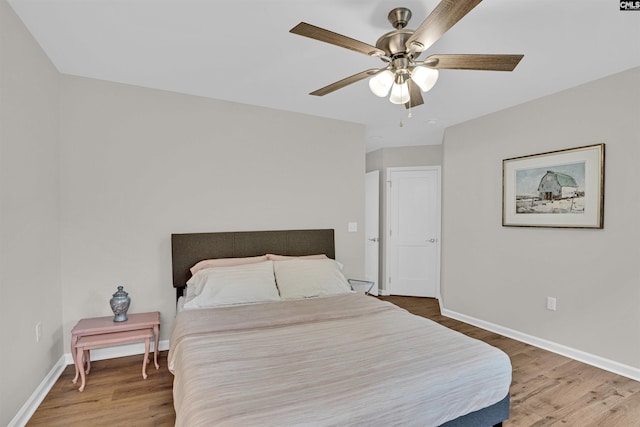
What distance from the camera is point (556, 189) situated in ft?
10.5

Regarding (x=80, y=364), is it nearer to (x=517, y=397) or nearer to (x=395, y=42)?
(x=395, y=42)

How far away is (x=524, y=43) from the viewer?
2.26 m

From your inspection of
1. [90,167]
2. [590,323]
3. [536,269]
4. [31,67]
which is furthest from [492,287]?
[31,67]

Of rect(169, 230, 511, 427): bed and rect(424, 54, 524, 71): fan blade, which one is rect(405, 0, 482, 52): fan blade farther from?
rect(169, 230, 511, 427): bed

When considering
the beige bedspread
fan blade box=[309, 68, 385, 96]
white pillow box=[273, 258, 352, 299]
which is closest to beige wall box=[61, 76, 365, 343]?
white pillow box=[273, 258, 352, 299]

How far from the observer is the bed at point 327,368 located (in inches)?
53.1

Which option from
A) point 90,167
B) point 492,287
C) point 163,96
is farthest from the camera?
point 492,287

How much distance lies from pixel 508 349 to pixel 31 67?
180 inches

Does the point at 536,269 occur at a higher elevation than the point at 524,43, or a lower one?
lower

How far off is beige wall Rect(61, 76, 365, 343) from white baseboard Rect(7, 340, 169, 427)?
178 mm

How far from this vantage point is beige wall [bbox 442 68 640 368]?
2.72 metres

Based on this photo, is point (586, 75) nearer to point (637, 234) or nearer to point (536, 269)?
point (637, 234)

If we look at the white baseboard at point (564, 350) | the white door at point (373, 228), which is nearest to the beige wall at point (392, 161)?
the white door at point (373, 228)

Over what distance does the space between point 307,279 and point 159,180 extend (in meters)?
1.69
